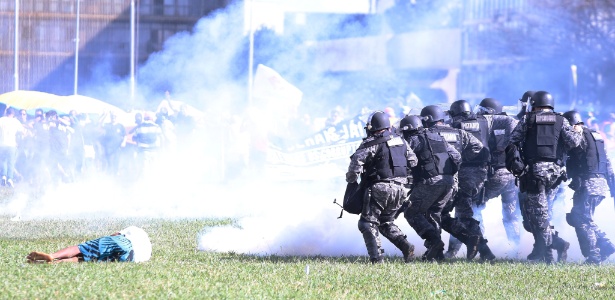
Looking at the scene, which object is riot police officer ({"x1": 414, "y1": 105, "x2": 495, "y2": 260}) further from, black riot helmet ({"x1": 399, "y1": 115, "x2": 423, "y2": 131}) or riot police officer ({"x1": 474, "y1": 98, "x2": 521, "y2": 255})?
riot police officer ({"x1": 474, "y1": 98, "x2": 521, "y2": 255})

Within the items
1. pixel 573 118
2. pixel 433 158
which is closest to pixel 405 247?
pixel 433 158

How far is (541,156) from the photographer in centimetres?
1088

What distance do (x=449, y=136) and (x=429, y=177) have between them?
2.00ft

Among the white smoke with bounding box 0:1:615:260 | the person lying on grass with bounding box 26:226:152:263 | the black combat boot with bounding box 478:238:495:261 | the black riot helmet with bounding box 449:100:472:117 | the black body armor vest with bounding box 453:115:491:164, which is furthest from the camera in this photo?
the white smoke with bounding box 0:1:615:260

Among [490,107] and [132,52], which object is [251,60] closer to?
[132,52]

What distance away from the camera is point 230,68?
83.4 ft

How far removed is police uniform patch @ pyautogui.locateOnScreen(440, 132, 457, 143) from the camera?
449 inches

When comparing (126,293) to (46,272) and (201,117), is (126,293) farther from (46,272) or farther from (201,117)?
(201,117)

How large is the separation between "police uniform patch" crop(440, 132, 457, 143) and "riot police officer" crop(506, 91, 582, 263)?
0.68m

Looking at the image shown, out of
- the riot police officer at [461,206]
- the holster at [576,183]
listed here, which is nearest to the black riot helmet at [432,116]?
the riot police officer at [461,206]

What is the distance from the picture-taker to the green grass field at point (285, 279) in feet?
26.4

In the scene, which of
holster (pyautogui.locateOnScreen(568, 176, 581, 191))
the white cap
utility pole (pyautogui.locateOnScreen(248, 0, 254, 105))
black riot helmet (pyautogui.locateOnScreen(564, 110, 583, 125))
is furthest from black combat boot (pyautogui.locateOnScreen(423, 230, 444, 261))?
utility pole (pyautogui.locateOnScreen(248, 0, 254, 105))

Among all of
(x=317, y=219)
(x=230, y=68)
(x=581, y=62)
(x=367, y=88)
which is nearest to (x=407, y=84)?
(x=367, y=88)

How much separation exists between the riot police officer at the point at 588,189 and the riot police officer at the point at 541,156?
35 centimetres
